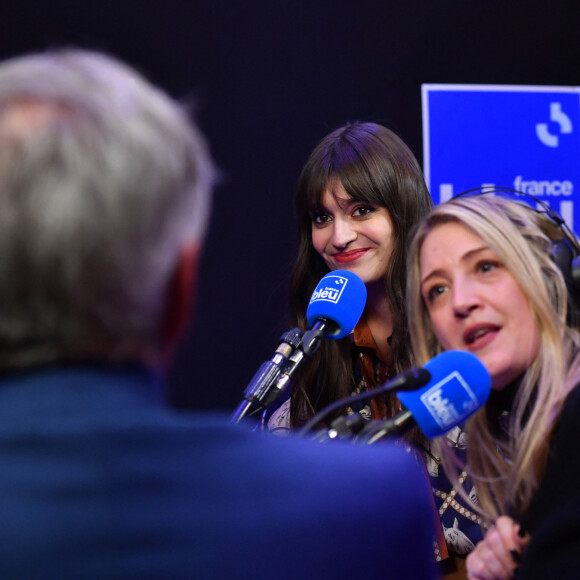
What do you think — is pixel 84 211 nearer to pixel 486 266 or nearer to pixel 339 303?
pixel 486 266

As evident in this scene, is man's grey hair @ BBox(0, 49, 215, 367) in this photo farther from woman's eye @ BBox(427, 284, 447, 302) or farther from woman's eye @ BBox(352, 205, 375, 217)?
woman's eye @ BBox(352, 205, 375, 217)

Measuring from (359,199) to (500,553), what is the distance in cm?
137

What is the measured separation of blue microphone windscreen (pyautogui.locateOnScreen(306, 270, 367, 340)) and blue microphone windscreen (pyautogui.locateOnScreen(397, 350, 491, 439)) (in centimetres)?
54

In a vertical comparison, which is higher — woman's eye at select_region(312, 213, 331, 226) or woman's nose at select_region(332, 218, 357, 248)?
woman's eye at select_region(312, 213, 331, 226)

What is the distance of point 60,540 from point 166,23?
10.3 feet

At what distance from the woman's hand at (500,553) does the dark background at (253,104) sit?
212 centimetres

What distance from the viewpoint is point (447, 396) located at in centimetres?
130

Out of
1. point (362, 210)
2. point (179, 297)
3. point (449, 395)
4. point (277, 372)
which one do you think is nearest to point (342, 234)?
point (362, 210)

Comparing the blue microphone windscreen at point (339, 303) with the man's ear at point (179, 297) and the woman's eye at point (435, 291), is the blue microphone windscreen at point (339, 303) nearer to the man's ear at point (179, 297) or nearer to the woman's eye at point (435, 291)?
the woman's eye at point (435, 291)

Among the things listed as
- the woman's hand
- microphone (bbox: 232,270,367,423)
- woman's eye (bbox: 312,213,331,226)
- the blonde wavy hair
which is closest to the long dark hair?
woman's eye (bbox: 312,213,331,226)

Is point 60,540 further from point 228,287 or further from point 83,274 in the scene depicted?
point 228,287

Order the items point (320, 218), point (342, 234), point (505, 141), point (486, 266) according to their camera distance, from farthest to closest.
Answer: point (505, 141) → point (320, 218) → point (342, 234) → point (486, 266)

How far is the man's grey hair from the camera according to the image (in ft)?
2.35

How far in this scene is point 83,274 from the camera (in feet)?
2.37
